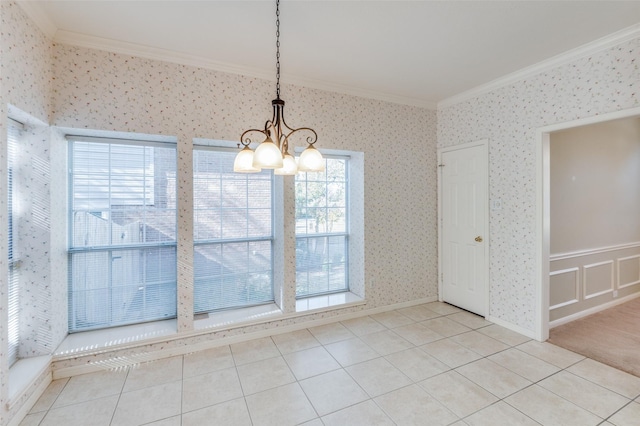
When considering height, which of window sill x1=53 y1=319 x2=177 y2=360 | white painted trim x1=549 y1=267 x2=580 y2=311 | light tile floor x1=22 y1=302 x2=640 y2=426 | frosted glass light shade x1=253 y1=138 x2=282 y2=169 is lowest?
light tile floor x1=22 y1=302 x2=640 y2=426

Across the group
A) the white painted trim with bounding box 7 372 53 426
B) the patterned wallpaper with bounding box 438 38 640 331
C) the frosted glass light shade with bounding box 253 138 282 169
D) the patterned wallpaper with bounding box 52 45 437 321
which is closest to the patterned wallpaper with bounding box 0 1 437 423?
the patterned wallpaper with bounding box 52 45 437 321

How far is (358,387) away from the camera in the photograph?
2301 millimetres

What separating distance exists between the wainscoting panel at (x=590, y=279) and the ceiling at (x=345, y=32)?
235 centimetres

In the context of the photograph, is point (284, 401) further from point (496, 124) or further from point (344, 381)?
point (496, 124)

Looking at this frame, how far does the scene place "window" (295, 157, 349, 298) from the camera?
373cm

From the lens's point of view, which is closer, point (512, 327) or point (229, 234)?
point (512, 327)

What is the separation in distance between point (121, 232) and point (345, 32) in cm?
285

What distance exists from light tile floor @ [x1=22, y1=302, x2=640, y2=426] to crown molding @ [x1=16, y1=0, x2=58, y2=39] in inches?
111

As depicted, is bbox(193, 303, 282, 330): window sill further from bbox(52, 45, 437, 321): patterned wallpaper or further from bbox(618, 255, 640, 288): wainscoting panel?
bbox(618, 255, 640, 288): wainscoting panel

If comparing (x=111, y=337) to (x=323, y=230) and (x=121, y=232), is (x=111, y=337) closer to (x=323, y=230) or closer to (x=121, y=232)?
(x=121, y=232)

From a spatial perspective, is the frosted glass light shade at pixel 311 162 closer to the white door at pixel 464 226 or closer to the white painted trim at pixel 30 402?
the white painted trim at pixel 30 402

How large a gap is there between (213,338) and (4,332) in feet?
5.09

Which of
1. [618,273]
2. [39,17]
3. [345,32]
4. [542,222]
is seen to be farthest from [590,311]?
[39,17]

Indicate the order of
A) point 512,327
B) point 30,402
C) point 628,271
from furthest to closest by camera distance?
point 628,271, point 512,327, point 30,402
